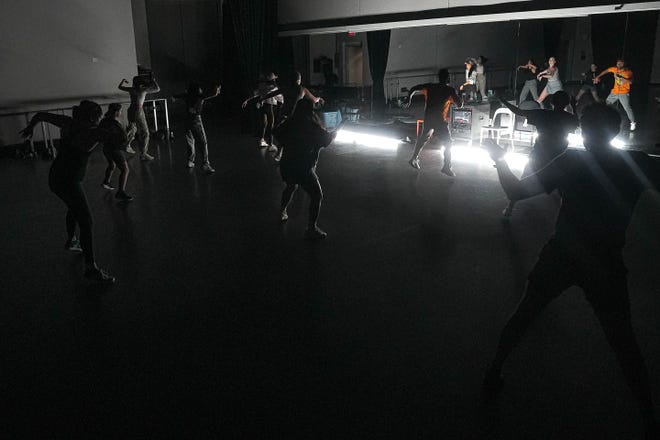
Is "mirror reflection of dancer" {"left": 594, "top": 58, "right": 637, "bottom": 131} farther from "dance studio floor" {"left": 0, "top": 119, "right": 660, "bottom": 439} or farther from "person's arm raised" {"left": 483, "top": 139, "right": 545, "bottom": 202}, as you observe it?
"person's arm raised" {"left": 483, "top": 139, "right": 545, "bottom": 202}

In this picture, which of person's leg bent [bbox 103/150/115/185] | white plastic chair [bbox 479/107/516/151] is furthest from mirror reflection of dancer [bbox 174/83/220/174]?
white plastic chair [bbox 479/107/516/151]

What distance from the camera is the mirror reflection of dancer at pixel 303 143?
5410mm

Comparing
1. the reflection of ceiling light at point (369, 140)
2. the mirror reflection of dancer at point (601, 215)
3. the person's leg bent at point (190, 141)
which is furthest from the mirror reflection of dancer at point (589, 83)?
the mirror reflection of dancer at point (601, 215)

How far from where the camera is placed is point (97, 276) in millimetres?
4867

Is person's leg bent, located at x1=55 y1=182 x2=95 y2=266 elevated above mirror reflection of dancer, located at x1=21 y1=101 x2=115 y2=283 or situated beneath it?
situated beneath

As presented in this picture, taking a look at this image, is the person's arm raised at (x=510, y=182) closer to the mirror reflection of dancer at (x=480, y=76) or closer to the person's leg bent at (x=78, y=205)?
the person's leg bent at (x=78, y=205)

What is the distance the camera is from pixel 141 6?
1597 centimetres

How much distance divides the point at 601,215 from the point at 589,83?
35.1ft

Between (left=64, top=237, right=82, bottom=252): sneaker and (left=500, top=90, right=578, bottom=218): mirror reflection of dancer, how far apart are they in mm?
4250

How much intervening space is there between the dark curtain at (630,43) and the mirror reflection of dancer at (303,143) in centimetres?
892

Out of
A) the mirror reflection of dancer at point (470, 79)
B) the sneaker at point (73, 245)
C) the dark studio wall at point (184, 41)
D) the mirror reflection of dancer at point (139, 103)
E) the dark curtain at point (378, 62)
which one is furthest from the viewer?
the dark studio wall at point (184, 41)

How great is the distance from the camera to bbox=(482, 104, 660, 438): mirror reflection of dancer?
2.60 m

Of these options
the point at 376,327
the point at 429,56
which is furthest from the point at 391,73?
the point at 376,327

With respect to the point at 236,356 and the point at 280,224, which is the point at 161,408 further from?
the point at 280,224
